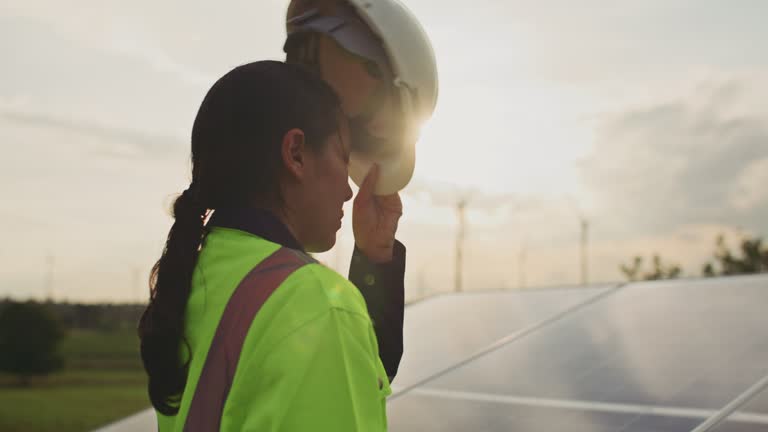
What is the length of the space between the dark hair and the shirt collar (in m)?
0.03

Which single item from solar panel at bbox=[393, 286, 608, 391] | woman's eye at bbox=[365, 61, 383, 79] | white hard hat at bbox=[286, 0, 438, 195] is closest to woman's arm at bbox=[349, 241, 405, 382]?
white hard hat at bbox=[286, 0, 438, 195]

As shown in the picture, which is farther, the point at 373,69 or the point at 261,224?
the point at 373,69

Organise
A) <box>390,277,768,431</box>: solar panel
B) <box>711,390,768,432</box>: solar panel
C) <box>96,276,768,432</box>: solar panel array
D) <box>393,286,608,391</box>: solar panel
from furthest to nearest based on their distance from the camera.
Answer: <box>393,286,608,391</box>: solar panel < <box>390,277,768,431</box>: solar panel < <box>96,276,768,432</box>: solar panel array < <box>711,390,768,432</box>: solar panel

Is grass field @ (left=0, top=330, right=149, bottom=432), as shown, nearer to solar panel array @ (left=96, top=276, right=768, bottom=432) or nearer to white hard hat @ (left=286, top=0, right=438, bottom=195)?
solar panel array @ (left=96, top=276, right=768, bottom=432)

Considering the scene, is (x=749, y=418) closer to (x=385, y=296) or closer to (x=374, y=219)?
(x=385, y=296)

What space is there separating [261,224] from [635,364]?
5140 millimetres

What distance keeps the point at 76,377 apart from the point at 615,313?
160 ft

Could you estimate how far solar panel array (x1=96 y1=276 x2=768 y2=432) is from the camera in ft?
16.3

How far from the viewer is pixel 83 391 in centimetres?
4450

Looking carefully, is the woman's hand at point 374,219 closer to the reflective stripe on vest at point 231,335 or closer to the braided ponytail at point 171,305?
the braided ponytail at point 171,305

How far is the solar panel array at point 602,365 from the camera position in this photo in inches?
195

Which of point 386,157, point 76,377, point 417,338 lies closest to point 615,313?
point 417,338

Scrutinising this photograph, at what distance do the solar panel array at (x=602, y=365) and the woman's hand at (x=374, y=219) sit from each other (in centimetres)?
315

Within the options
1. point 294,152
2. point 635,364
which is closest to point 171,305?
point 294,152
